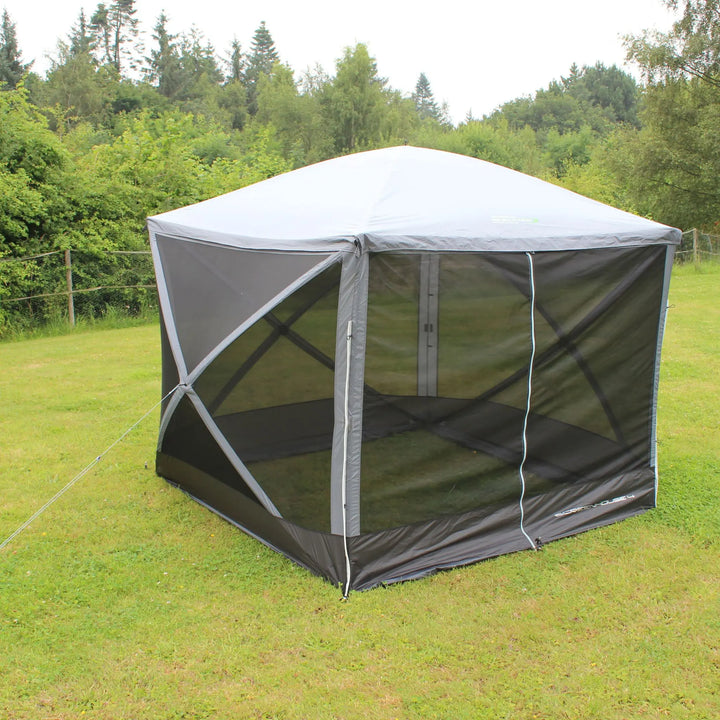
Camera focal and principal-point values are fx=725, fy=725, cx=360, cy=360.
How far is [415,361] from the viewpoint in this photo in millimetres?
3629

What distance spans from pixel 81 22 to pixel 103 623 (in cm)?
6106

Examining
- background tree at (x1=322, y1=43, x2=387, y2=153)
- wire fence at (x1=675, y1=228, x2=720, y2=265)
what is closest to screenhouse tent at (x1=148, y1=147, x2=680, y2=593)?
wire fence at (x1=675, y1=228, x2=720, y2=265)

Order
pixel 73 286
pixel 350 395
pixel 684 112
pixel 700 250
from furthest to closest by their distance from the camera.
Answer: pixel 684 112
pixel 700 250
pixel 73 286
pixel 350 395

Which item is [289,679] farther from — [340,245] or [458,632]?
[340,245]

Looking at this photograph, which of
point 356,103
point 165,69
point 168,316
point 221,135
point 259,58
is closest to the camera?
point 168,316

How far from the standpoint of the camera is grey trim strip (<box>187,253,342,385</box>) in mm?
3430

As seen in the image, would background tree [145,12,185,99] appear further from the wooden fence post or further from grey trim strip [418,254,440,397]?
grey trim strip [418,254,440,397]

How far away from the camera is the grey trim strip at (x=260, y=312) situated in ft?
11.3

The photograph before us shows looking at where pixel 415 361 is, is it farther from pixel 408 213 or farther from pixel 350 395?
pixel 408 213

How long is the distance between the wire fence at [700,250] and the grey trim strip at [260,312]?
1565 centimetres

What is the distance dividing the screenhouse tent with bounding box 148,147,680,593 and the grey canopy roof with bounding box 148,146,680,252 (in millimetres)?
15

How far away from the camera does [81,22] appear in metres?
54.6

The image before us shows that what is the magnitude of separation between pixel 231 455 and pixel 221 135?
2544cm

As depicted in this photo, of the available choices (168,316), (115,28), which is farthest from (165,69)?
(168,316)
